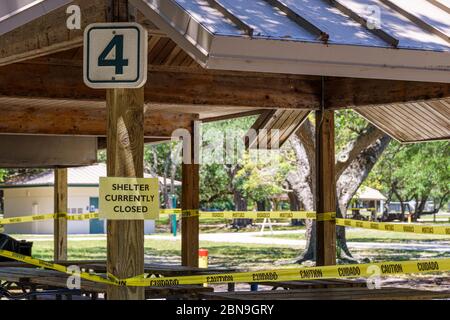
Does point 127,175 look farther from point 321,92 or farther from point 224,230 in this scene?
point 224,230

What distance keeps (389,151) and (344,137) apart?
41.6 ft

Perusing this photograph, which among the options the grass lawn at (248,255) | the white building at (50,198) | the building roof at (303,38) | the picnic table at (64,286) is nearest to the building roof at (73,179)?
the white building at (50,198)

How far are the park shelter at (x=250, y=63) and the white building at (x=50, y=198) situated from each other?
1694 inches

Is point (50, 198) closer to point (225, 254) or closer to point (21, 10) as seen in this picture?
point (225, 254)

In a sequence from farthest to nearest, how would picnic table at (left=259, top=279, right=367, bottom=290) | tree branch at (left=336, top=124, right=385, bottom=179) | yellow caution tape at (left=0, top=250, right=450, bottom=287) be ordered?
1. tree branch at (left=336, top=124, right=385, bottom=179)
2. picnic table at (left=259, top=279, right=367, bottom=290)
3. yellow caution tape at (left=0, top=250, right=450, bottom=287)

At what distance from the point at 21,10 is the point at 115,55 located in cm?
135

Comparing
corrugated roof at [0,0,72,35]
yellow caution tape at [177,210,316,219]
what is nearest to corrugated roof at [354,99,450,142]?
yellow caution tape at [177,210,316,219]

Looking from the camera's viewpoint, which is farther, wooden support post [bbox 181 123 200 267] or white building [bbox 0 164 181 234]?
white building [bbox 0 164 181 234]

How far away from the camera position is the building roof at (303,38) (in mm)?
6730

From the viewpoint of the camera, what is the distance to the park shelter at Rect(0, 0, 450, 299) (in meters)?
6.92

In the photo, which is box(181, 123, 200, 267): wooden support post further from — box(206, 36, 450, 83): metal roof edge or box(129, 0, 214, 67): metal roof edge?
→ box(129, 0, 214, 67): metal roof edge

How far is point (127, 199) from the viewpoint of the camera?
7164 mm

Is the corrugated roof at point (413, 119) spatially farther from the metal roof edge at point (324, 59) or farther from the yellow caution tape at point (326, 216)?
the metal roof edge at point (324, 59)

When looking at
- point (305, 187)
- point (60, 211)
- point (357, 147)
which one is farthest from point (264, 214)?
point (305, 187)
